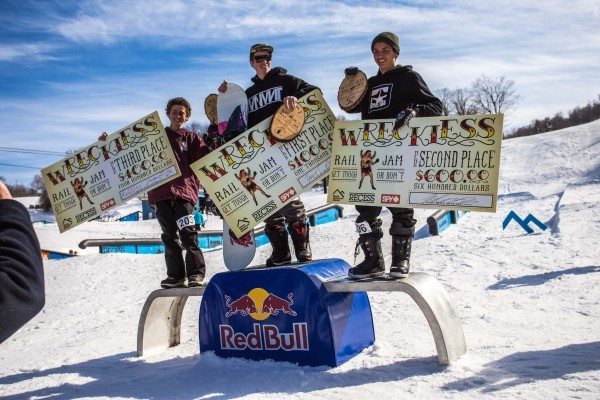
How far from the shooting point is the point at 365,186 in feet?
13.5

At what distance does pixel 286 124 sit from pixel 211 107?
115cm

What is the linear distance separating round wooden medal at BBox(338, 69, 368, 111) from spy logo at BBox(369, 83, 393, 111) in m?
0.12

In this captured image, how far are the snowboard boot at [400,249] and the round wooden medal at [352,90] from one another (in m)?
1.03

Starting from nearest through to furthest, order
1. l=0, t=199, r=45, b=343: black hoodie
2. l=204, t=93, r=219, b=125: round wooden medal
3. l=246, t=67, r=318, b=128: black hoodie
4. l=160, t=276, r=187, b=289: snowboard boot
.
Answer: l=0, t=199, r=45, b=343: black hoodie → l=246, t=67, r=318, b=128: black hoodie → l=160, t=276, r=187, b=289: snowboard boot → l=204, t=93, r=219, b=125: round wooden medal

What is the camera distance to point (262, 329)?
4219mm

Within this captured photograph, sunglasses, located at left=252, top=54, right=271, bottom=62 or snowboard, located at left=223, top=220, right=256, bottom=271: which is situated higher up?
sunglasses, located at left=252, top=54, right=271, bottom=62

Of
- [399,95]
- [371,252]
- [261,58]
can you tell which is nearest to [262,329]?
[371,252]

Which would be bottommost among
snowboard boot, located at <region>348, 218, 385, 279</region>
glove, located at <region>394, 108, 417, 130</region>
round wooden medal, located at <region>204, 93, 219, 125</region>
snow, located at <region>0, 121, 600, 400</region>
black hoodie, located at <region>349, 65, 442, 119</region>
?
snow, located at <region>0, 121, 600, 400</region>

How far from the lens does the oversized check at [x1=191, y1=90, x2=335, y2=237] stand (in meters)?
4.36

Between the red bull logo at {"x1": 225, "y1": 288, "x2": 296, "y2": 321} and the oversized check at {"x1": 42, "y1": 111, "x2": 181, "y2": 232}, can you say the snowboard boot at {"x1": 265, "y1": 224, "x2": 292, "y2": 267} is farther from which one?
the oversized check at {"x1": 42, "y1": 111, "x2": 181, "y2": 232}

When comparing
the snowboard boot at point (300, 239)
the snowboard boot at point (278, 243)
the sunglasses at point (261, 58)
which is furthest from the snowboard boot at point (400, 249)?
the sunglasses at point (261, 58)

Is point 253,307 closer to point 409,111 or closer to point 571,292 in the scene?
point 409,111

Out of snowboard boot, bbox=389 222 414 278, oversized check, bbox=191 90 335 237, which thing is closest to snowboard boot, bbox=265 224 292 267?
oversized check, bbox=191 90 335 237

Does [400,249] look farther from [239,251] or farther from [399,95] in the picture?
[239,251]
